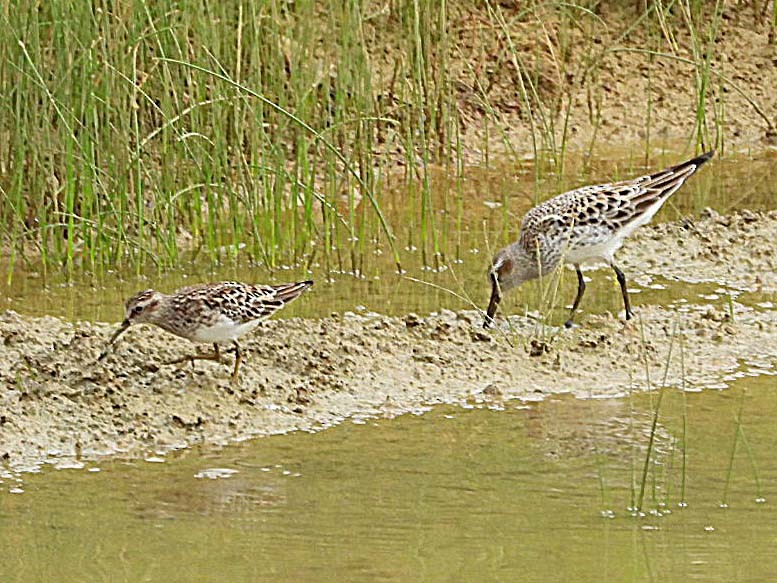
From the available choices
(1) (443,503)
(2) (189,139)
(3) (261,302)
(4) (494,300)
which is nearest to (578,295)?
(4) (494,300)

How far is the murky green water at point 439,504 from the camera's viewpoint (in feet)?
17.3

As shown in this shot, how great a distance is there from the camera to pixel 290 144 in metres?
11.2

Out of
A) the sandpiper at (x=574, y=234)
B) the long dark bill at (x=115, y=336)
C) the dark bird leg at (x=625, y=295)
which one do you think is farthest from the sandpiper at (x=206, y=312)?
the dark bird leg at (x=625, y=295)

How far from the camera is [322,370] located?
24.2 ft

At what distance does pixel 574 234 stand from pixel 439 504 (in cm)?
268

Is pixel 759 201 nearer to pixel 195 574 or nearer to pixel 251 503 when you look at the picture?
pixel 251 503

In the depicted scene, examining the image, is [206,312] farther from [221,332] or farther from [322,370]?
[322,370]

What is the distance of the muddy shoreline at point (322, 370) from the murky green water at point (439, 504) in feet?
0.71

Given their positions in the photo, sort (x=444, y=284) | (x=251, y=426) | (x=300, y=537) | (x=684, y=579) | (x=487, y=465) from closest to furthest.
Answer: (x=684, y=579) → (x=300, y=537) → (x=487, y=465) → (x=251, y=426) → (x=444, y=284)

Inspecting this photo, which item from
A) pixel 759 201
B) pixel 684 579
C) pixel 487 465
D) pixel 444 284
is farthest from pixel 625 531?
pixel 759 201

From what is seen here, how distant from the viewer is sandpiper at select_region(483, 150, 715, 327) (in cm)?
825

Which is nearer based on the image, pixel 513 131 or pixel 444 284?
pixel 444 284

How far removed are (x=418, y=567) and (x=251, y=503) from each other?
0.88 m

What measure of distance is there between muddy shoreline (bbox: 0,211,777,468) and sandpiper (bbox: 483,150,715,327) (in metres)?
0.24
